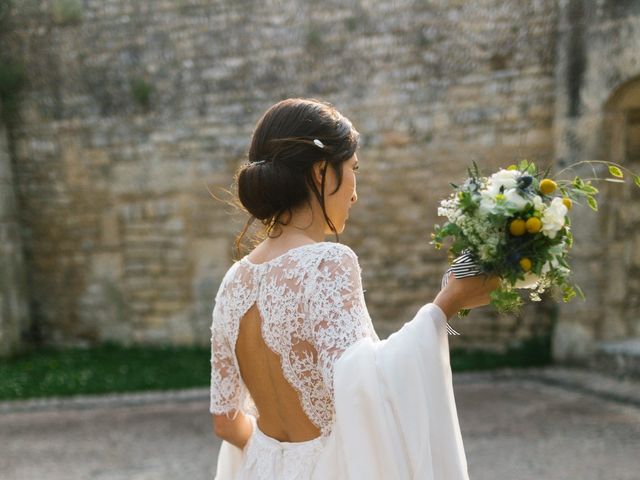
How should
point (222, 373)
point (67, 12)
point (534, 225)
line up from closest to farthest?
point (534, 225) < point (222, 373) < point (67, 12)

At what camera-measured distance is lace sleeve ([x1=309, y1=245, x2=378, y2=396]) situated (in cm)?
155

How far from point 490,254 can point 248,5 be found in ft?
23.0

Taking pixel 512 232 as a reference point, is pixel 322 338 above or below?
below

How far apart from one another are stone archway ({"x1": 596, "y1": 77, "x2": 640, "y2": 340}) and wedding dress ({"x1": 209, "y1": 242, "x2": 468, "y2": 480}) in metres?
5.96

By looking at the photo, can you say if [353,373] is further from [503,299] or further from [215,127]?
[215,127]

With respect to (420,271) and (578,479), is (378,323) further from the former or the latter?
(578,479)

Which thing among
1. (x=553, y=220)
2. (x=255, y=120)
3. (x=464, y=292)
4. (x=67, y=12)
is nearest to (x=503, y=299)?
(x=464, y=292)

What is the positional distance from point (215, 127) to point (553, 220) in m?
6.88

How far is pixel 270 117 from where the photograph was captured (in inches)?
66.5

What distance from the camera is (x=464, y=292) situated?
1.60 meters

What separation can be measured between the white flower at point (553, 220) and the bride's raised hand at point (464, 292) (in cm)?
16

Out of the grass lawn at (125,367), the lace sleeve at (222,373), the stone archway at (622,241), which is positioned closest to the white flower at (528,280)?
the lace sleeve at (222,373)

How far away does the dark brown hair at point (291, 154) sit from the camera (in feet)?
5.39

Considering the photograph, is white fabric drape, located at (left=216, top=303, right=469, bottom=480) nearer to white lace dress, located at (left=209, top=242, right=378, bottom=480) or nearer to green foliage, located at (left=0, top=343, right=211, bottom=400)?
white lace dress, located at (left=209, top=242, right=378, bottom=480)
